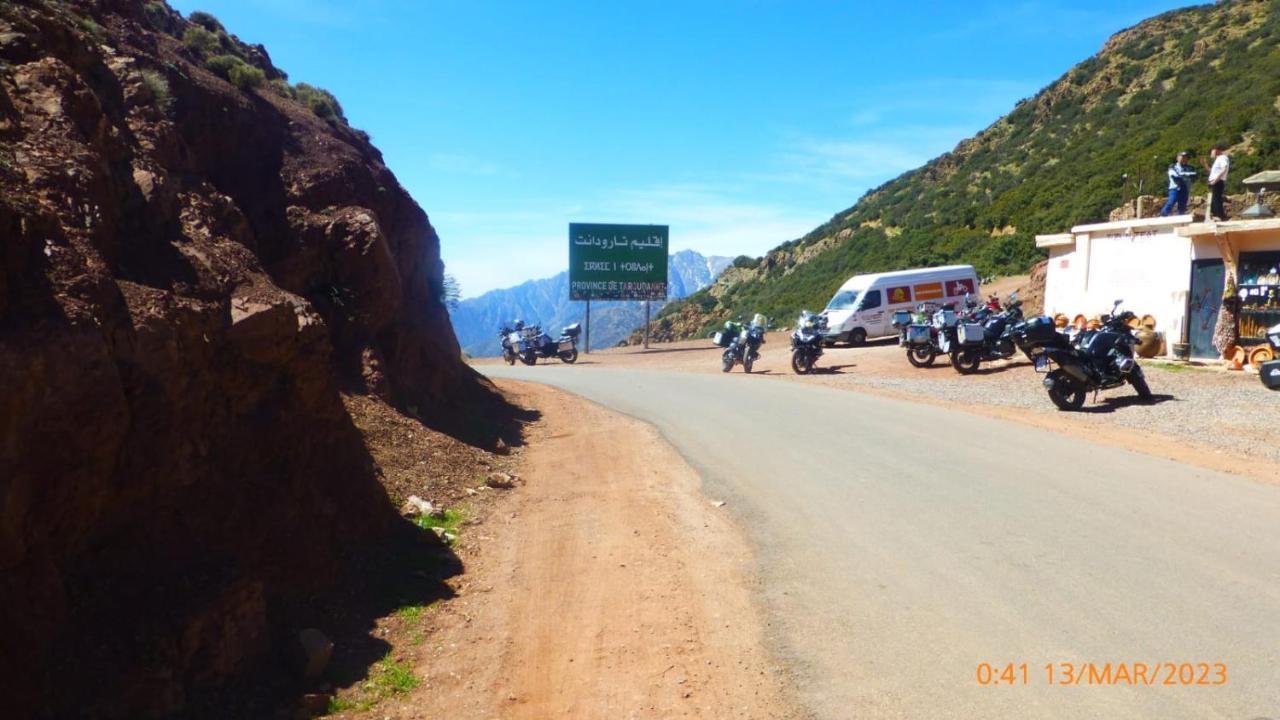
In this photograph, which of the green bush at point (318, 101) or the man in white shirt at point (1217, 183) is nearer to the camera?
the green bush at point (318, 101)

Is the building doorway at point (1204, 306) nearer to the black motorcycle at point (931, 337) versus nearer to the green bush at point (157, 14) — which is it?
the black motorcycle at point (931, 337)

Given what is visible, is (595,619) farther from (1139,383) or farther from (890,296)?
(890,296)

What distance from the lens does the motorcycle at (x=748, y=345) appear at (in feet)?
85.2

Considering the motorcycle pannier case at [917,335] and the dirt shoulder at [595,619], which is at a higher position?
the motorcycle pannier case at [917,335]

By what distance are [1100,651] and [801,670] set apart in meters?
1.69

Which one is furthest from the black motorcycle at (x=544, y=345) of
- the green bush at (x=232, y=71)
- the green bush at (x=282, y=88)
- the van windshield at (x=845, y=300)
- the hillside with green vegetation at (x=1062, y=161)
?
the green bush at (x=232, y=71)

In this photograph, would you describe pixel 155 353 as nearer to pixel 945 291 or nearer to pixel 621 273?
pixel 945 291

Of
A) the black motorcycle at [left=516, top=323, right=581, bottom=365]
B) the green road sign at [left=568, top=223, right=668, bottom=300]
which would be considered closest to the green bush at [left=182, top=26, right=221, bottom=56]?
the black motorcycle at [left=516, top=323, right=581, bottom=365]

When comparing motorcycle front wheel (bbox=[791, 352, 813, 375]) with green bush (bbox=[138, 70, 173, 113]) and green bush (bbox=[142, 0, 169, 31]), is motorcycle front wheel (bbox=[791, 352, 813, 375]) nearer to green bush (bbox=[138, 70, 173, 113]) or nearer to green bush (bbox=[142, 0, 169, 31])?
green bush (bbox=[142, 0, 169, 31])

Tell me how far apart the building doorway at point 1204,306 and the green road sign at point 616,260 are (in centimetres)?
2439

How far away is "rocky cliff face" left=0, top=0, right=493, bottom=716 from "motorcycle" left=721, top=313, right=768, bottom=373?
18240mm

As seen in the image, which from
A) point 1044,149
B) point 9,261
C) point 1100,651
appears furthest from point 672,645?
point 1044,149

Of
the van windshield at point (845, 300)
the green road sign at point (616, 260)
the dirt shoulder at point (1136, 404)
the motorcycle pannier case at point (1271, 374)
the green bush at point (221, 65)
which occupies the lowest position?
the dirt shoulder at point (1136, 404)

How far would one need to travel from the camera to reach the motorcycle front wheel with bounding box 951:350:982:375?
820 inches
